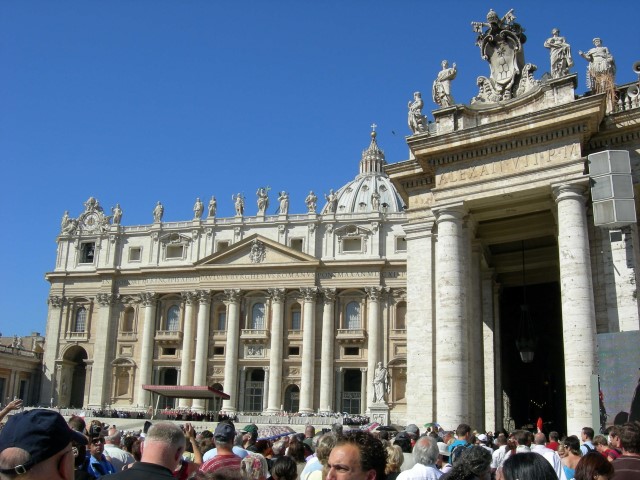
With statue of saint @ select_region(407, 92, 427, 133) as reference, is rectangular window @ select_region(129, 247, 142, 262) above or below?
above

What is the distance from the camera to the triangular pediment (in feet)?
200

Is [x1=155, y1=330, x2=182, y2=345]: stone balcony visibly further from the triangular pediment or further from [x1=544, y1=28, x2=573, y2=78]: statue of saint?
[x1=544, y1=28, x2=573, y2=78]: statue of saint

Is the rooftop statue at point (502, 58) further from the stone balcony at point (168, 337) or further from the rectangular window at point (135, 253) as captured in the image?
the rectangular window at point (135, 253)

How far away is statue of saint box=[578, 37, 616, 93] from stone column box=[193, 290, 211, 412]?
48531 mm

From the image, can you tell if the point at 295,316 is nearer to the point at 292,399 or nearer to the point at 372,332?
the point at 292,399

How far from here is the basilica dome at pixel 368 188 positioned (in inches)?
3915

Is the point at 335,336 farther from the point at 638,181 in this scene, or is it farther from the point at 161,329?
the point at 638,181

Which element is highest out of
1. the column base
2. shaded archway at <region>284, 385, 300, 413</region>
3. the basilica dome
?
the basilica dome

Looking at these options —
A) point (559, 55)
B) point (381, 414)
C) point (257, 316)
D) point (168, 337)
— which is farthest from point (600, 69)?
point (168, 337)

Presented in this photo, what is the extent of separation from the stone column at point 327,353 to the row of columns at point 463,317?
121ft

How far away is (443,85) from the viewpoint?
19688 mm

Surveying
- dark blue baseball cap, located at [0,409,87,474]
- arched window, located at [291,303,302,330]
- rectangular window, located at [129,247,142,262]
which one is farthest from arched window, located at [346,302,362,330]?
dark blue baseball cap, located at [0,409,87,474]

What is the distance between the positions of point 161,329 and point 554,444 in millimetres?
55810

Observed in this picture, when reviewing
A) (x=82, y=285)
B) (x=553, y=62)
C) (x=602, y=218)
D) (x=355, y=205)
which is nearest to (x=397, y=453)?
(x=602, y=218)
